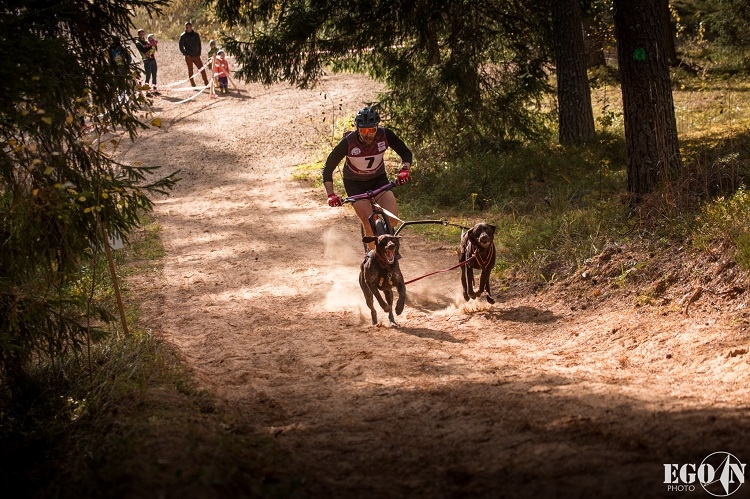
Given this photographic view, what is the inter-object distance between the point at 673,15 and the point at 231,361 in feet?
62.2

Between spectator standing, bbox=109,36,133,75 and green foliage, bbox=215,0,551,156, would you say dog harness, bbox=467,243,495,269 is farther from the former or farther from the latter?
green foliage, bbox=215,0,551,156

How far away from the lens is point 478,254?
9188 millimetres

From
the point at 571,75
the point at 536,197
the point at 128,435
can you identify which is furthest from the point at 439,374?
the point at 571,75

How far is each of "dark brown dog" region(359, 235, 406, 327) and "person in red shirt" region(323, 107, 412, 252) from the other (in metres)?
1.02

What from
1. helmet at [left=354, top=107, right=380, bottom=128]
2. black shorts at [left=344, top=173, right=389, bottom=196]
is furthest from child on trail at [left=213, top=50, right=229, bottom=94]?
helmet at [left=354, top=107, right=380, bottom=128]

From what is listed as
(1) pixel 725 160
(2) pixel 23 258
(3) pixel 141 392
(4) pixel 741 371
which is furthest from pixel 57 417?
(1) pixel 725 160

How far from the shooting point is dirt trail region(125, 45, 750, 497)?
4.66m

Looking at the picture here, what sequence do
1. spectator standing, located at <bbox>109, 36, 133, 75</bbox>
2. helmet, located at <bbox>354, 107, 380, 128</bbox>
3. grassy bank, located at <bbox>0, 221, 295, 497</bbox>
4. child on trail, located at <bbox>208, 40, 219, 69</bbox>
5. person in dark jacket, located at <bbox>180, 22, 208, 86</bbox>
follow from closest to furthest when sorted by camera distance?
grassy bank, located at <bbox>0, 221, 295, 497</bbox>, spectator standing, located at <bbox>109, 36, 133, 75</bbox>, helmet, located at <bbox>354, 107, 380, 128</bbox>, child on trail, located at <bbox>208, 40, 219, 69</bbox>, person in dark jacket, located at <bbox>180, 22, 208, 86</bbox>

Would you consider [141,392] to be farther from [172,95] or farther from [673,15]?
[172,95]

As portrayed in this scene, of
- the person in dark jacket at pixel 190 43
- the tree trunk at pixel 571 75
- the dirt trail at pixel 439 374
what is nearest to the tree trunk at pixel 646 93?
the dirt trail at pixel 439 374

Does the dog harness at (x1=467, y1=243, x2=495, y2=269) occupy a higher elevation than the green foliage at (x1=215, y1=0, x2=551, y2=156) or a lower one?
lower

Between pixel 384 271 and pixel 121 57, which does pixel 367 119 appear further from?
pixel 121 57

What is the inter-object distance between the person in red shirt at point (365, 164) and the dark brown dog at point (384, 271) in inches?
A: 40.0

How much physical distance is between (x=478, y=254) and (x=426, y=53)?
7755 mm
